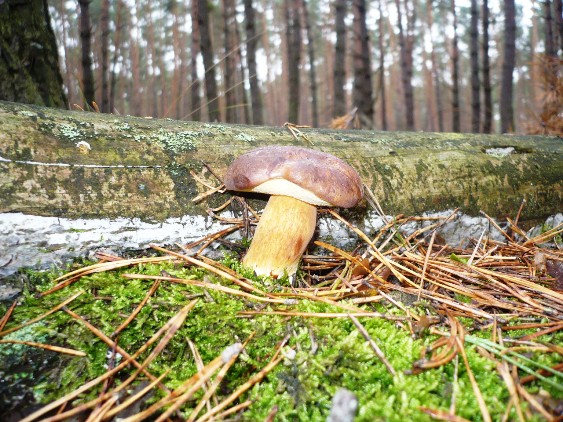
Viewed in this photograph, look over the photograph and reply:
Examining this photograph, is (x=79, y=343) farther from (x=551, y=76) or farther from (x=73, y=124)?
(x=551, y=76)

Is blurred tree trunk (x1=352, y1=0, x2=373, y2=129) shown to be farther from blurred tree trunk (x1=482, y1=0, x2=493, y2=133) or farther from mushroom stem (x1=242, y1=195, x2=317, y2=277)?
mushroom stem (x1=242, y1=195, x2=317, y2=277)

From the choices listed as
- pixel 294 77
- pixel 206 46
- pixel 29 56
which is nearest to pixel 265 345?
pixel 29 56

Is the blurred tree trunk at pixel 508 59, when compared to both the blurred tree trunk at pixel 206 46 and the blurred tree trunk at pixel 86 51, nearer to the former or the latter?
the blurred tree trunk at pixel 206 46

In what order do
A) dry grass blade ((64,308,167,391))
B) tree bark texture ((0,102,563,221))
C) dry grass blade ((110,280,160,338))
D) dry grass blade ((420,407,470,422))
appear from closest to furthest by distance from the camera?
dry grass blade ((420,407,470,422)) → dry grass blade ((64,308,167,391)) → dry grass blade ((110,280,160,338)) → tree bark texture ((0,102,563,221))

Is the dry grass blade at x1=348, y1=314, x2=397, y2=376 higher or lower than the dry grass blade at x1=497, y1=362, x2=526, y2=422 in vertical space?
A: higher

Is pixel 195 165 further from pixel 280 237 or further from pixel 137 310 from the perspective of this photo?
pixel 137 310

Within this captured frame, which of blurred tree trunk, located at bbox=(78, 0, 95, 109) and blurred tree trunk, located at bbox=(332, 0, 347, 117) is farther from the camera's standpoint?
blurred tree trunk, located at bbox=(332, 0, 347, 117)

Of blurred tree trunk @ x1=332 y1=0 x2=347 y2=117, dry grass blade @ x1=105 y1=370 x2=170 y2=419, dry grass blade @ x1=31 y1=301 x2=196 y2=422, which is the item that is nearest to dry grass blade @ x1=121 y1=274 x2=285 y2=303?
dry grass blade @ x1=31 y1=301 x2=196 y2=422

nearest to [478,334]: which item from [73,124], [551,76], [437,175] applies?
[437,175]
